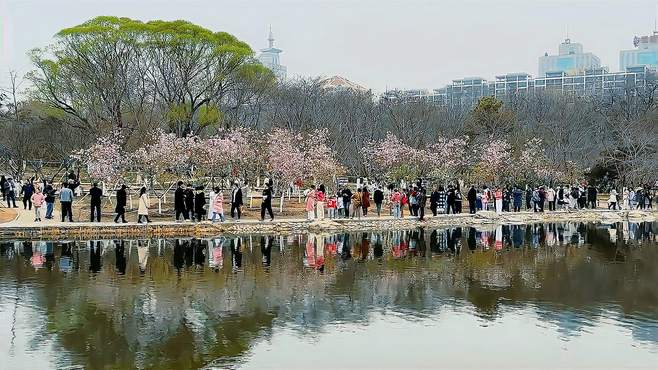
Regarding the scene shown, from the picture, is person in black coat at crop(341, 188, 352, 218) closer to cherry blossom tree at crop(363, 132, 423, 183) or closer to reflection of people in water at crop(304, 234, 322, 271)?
reflection of people in water at crop(304, 234, 322, 271)

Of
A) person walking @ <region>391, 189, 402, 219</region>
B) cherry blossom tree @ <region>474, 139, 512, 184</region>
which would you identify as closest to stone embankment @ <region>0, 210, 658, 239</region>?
person walking @ <region>391, 189, 402, 219</region>

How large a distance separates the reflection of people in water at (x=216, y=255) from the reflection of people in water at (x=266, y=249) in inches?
44.5

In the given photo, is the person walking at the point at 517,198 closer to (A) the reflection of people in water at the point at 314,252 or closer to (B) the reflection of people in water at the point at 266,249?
(A) the reflection of people in water at the point at 314,252

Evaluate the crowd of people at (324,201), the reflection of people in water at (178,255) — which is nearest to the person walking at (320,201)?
the crowd of people at (324,201)

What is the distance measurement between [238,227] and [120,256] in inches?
267

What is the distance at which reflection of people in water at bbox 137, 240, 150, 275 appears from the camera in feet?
56.8

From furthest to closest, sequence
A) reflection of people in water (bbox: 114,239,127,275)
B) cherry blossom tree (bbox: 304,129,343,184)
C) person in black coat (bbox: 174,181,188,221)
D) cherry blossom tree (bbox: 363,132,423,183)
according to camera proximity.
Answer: cherry blossom tree (bbox: 363,132,423,183) → cherry blossom tree (bbox: 304,129,343,184) → person in black coat (bbox: 174,181,188,221) → reflection of people in water (bbox: 114,239,127,275)

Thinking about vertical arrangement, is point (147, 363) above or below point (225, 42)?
below

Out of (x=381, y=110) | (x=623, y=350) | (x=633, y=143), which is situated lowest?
(x=623, y=350)

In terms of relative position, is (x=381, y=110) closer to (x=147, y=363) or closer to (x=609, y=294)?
(x=609, y=294)

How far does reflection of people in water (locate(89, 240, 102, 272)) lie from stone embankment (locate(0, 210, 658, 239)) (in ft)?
4.78

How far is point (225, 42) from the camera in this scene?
4856 centimetres

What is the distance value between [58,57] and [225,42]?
1070 cm

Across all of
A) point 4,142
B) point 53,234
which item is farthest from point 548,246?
point 4,142
